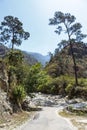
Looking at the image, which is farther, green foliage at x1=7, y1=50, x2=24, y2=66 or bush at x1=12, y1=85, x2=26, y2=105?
green foliage at x1=7, y1=50, x2=24, y2=66

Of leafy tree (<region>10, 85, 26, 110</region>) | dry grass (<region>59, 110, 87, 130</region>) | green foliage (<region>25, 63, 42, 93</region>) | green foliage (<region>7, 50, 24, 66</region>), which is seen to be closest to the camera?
dry grass (<region>59, 110, 87, 130</region>)

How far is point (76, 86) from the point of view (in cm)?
6366

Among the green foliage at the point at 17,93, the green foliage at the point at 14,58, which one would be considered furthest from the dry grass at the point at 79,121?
the green foliage at the point at 14,58

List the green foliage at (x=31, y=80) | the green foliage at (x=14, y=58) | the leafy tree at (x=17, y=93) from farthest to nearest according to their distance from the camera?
the green foliage at (x=31, y=80) < the green foliage at (x=14, y=58) < the leafy tree at (x=17, y=93)

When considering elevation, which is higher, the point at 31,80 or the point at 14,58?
the point at 14,58

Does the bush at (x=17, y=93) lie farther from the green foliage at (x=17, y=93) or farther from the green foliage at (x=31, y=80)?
the green foliage at (x=31, y=80)

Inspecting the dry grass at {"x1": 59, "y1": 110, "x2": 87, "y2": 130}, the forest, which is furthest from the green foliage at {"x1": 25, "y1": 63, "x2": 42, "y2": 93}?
the dry grass at {"x1": 59, "y1": 110, "x2": 87, "y2": 130}

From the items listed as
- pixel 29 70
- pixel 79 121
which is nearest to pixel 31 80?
pixel 29 70

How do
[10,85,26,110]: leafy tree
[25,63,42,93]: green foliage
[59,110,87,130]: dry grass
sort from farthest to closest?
[25,63,42,93]: green foliage, [10,85,26,110]: leafy tree, [59,110,87,130]: dry grass

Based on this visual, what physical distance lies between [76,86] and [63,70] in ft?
130

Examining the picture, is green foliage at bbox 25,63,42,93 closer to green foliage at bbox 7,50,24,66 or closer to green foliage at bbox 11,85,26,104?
green foliage at bbox 7,50,24,66

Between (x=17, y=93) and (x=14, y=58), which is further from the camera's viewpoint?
(x=14, y=58)

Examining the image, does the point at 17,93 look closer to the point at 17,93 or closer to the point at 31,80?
the point at 17,93

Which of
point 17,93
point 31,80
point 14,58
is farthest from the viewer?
point 31,80
